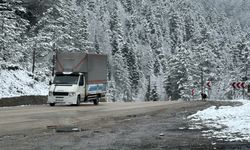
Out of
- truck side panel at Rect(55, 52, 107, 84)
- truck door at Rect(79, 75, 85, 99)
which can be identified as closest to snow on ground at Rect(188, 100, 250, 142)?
truck door at Rect(79, 75, 85, 99)

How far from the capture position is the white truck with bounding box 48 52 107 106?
32562 mm

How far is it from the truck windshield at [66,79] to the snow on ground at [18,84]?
8752mm

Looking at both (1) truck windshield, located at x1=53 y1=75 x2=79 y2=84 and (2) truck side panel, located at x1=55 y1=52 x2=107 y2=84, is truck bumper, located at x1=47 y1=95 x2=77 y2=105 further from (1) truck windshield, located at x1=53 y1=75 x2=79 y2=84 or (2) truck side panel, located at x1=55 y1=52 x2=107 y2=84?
(2) truck side panel, located at x1=55 y1=52 x2=107 y2=84

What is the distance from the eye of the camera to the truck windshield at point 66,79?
109 feet

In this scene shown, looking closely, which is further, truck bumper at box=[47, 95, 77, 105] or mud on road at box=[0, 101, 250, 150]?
truck bumper at box=[47, 95, 77, 105]

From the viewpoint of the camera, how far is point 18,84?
45.7m

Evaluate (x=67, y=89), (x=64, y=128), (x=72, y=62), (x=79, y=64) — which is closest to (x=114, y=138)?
(x=64, y=128)

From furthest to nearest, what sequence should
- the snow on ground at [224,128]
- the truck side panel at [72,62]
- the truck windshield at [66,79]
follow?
the truck side panel at [72,62]
the truck windshield at [66,79]
the snow on ground at [224,128]

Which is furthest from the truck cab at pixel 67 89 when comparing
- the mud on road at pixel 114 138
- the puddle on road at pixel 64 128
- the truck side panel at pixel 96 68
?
the puddle on road at pixel 64 128

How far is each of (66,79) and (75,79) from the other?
64 cm

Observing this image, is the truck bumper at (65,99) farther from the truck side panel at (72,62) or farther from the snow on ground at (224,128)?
the snow on ground at (224,128)

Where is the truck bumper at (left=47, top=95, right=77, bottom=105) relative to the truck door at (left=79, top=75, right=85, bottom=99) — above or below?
below

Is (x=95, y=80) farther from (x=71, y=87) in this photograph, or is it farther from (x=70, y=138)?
(x=70, y=138)

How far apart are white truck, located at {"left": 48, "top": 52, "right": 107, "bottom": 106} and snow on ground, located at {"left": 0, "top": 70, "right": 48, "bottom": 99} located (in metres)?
8.86
